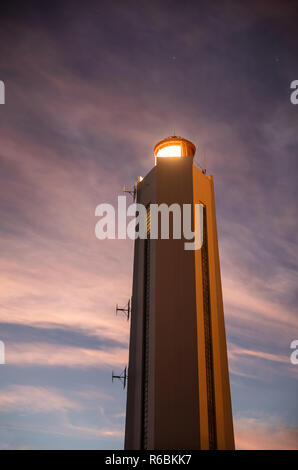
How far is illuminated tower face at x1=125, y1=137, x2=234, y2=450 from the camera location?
30047 millimetres

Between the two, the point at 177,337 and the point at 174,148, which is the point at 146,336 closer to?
the point at 177,337

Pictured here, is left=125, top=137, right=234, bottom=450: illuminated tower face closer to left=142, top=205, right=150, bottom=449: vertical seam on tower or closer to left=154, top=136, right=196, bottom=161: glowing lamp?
left=142, top=205, right=150, bottom=449: vertical seam on tower

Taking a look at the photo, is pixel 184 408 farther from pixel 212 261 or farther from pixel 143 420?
pixel 212 261

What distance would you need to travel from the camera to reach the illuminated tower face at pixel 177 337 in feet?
98.6

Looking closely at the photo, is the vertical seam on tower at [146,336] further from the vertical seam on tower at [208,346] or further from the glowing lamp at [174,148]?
the glowing lamp at [174,148]

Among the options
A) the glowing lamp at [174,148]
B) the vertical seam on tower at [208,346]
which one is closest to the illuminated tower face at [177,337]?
the vertical seam on tower at [208,346]

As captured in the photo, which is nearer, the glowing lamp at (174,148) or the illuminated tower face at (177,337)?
the illuminated tower face at (177,337)

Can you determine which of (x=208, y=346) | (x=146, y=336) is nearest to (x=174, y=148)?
(x=146, y=336)

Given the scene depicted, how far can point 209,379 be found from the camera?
32.3 m

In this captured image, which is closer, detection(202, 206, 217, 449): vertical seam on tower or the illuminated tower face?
the illuminated tower face

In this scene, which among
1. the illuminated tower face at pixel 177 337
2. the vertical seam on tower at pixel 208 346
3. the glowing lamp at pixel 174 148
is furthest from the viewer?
the glowing lamp at pixel 174 148

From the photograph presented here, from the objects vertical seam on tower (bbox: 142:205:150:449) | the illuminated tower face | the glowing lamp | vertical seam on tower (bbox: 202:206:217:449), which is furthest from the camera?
the glowing lamp

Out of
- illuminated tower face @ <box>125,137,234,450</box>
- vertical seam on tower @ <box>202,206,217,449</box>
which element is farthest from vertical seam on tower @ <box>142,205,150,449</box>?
vertical seam on tower @ <box>202,206,217,449</box>

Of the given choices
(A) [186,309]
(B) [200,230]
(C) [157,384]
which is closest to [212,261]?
(B) [200,230]
